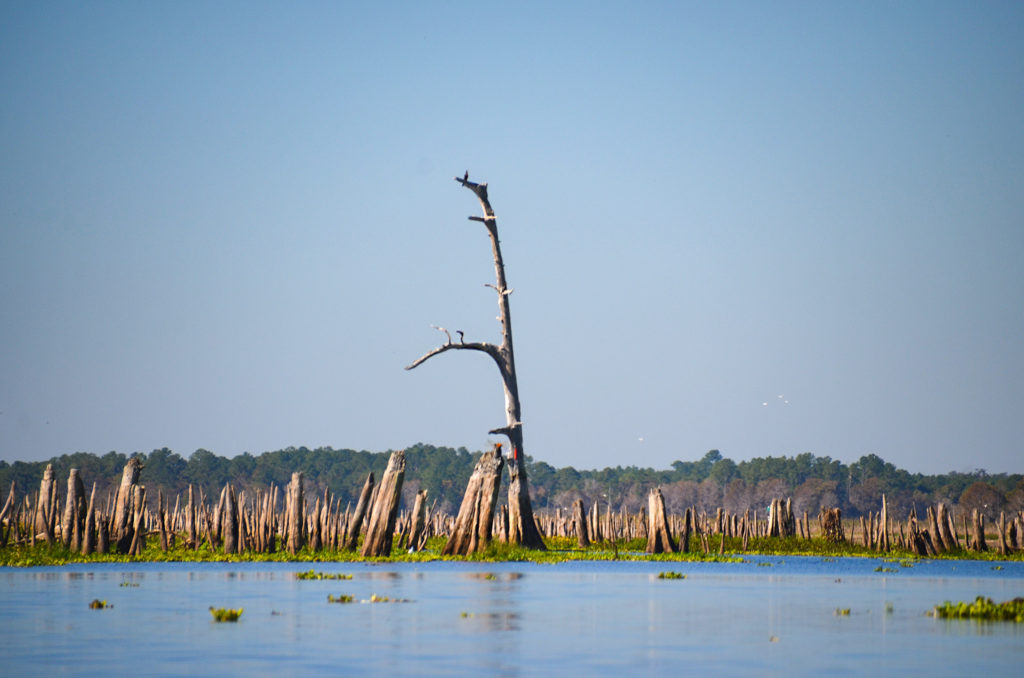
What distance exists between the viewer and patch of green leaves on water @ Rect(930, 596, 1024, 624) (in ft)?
48.9

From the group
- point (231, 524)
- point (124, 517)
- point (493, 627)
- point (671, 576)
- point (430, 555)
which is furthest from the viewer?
point (430, 555)

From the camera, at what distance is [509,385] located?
33094mm

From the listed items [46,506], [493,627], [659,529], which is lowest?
[493,627]

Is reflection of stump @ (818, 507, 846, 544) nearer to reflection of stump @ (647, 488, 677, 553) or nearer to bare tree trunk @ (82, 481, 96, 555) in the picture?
reflection of stump @ (647, 488, 677, 553)

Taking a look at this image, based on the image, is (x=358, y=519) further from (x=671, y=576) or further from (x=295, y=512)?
(x=671, y=576)

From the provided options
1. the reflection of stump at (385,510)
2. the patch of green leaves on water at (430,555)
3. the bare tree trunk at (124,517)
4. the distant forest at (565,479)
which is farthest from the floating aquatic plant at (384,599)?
the distant forest at (565,479)

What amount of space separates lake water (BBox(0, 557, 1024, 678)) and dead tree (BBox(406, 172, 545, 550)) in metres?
8.77

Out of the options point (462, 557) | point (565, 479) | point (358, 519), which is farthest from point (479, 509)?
point (565, 479)

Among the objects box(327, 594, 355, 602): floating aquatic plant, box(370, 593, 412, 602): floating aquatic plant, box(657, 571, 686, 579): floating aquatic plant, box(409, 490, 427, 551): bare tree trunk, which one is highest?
box(409, 490, 427, 551): bare tree trunk

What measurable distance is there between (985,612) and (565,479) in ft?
566

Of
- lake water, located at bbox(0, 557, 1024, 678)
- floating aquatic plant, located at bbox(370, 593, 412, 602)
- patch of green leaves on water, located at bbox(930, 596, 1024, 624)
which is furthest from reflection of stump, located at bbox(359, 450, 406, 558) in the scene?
patch of green leaves on water, located at bbox(930, 596, 1024, 624)

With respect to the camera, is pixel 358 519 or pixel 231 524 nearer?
pixel 231 524

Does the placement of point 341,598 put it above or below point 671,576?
above

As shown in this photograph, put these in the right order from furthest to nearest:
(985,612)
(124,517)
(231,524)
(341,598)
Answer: (124,517)
(231,524)
(341,598)
(985,612)
